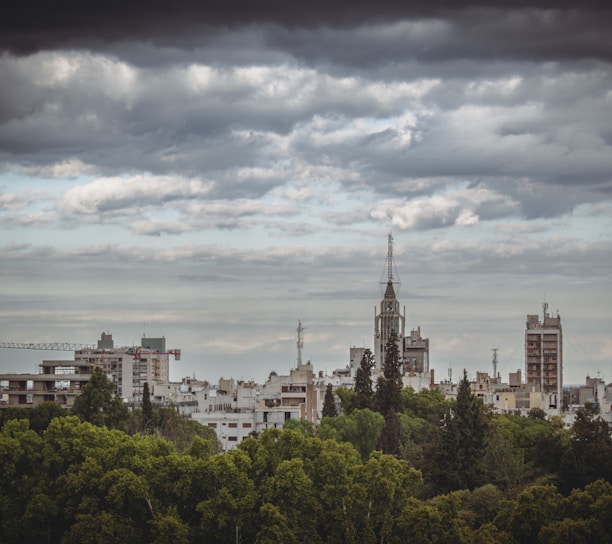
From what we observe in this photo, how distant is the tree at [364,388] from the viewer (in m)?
110

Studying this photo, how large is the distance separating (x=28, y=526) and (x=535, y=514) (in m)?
21.7

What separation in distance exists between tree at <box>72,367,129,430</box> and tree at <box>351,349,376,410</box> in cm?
2484

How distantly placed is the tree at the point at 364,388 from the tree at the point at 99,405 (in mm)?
24844

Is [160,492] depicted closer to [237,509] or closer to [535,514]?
[237,509]

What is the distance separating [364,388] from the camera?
372ft

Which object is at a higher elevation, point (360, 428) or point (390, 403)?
point (390, 403)

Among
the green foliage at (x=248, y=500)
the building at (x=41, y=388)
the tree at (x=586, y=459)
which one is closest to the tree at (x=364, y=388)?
the building at (x=41, y=388)

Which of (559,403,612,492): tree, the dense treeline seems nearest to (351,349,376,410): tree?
(559,403,612,492): tree

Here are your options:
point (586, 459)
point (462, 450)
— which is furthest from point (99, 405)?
point (586, 459)

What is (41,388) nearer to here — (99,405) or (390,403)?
(390,403)

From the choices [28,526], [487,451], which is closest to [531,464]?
[487,451]

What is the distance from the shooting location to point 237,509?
6312 cm

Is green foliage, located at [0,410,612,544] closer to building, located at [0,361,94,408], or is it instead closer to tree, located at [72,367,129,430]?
tree, located at [72,367,129,430]

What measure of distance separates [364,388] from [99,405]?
30.4 meters
